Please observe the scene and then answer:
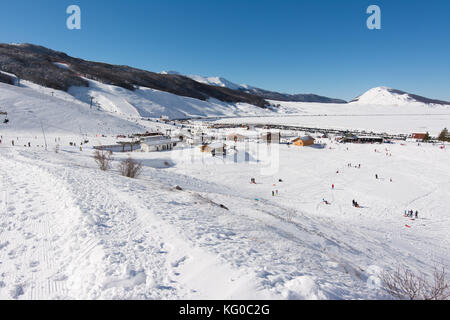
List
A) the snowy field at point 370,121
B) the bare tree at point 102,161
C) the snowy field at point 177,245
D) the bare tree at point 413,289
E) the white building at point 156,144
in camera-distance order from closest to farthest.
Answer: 1. the snowy field at point 177,245
2. the bare tree at point 413,289
3. the bare tree at point 102,161
4. the white building at point 156,144
5. the snowy field at point 370,121

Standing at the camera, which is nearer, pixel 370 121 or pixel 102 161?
pixel 102 161

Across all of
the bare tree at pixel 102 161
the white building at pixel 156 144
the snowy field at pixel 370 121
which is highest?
the snowy field at pixel 370 121

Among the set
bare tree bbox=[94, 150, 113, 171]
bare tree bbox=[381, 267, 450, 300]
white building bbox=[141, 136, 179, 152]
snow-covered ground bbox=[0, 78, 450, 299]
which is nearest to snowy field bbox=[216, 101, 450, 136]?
white building bbox=[141, 136, 179, 152]

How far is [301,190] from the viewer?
939 inches

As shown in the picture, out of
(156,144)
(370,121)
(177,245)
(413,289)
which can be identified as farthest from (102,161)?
(370,121)

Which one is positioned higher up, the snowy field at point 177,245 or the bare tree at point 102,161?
the bare tree at point 102,161

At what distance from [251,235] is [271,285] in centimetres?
322

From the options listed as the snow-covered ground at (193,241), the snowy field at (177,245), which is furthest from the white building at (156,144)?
the snowy field at (177,245)

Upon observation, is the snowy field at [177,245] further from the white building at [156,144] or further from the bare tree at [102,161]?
the white building at [156,144]

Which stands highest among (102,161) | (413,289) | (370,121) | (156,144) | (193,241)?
(370,121)

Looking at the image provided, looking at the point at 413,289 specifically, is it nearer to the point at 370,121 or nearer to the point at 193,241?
the point at 193,241

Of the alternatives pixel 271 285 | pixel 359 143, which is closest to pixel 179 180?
pixel 271 285

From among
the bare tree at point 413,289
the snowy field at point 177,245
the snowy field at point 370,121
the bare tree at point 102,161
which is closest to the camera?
the snowy field at point 177,245

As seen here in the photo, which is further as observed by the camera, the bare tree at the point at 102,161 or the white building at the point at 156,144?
the white building at the point at 156,144
